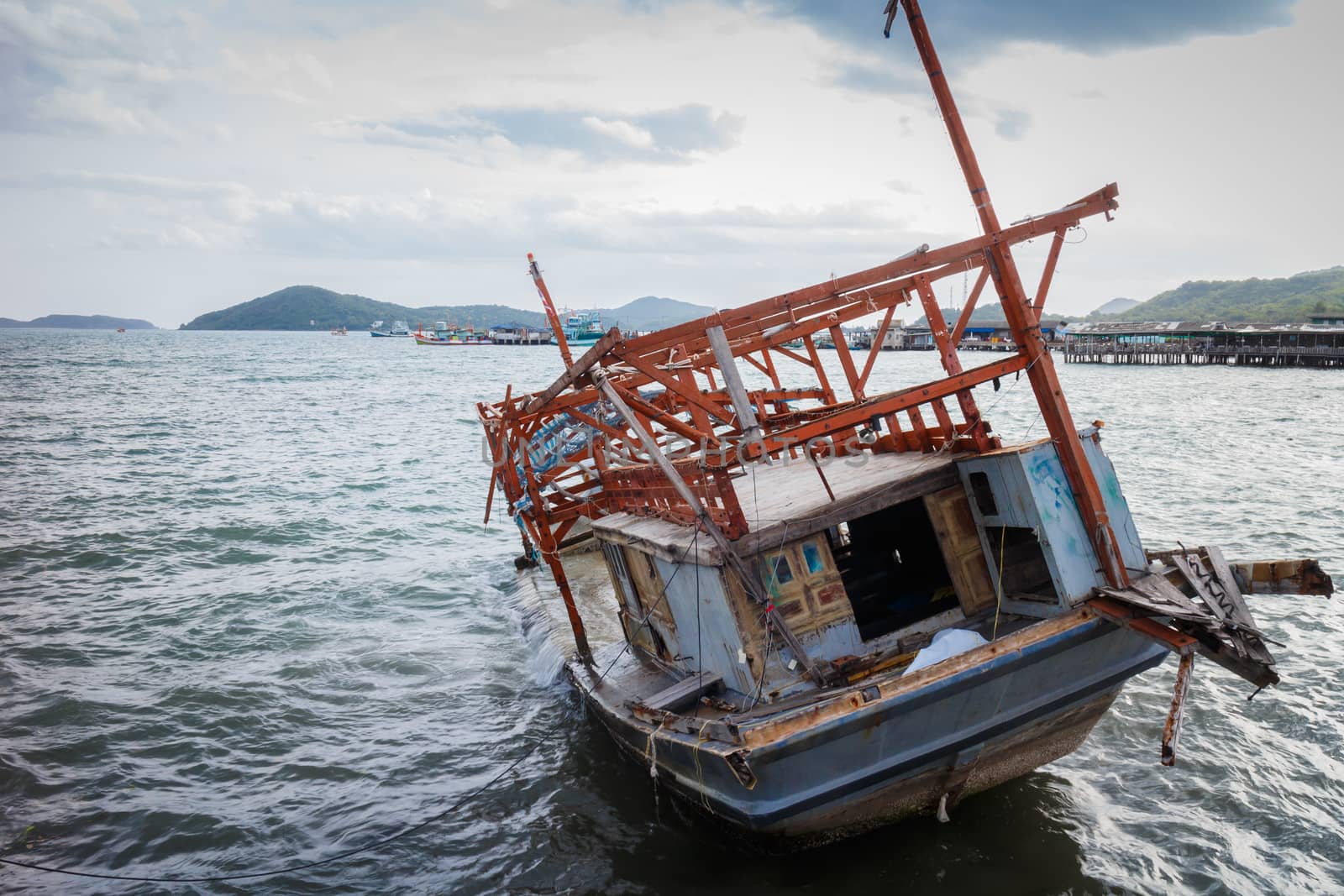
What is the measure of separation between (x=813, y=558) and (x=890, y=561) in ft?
8.81

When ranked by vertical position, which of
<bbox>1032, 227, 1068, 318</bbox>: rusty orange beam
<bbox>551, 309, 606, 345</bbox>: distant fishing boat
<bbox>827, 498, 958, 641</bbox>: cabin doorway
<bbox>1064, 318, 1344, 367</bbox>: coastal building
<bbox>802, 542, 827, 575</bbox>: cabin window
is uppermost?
<bbox>551, 309, 606, 345</bbox>: distant fishing boat

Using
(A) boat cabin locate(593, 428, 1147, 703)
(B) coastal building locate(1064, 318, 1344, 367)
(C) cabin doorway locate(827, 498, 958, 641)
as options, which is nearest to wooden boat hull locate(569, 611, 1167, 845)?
(A) boat cabin locate(593, 428, 1147, 703)

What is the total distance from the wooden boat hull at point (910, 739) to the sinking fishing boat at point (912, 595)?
1.1 inches

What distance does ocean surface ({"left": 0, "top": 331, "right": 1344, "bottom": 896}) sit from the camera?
993cm

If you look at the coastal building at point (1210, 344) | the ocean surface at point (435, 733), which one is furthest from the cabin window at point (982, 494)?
the coastal building at point (1210, 344)

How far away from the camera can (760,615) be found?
9.84 meters

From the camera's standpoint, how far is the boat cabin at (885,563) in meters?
9.69

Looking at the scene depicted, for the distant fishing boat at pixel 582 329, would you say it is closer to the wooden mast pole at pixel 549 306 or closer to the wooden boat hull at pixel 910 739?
the wooden mast pole at pixel 549 306

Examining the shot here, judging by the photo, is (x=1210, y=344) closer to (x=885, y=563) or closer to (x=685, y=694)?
(x=885, y=563)

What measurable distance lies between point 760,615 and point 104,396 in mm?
79290

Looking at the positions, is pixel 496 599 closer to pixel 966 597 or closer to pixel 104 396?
pixel 966 597

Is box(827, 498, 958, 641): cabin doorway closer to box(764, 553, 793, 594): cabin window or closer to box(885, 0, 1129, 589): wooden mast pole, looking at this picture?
box(764, 553, 793, 594): cabin window

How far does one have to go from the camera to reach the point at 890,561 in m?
12.4

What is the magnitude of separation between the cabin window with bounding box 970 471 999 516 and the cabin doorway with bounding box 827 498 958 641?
1.62 m
